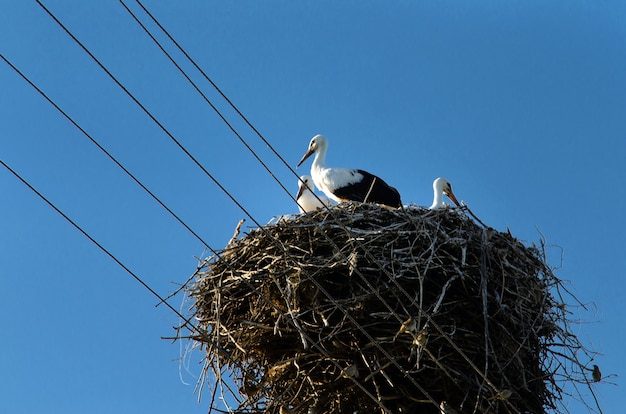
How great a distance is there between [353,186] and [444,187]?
4.16ft

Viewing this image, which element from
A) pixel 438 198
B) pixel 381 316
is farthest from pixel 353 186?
pixel 381 316

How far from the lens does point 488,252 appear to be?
6.50 m

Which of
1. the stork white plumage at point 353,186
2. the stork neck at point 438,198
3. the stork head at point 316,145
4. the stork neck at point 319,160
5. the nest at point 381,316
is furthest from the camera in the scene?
the stork head at point 316,145

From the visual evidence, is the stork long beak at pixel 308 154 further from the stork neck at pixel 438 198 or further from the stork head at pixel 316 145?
the stork neck at pixel 438 198

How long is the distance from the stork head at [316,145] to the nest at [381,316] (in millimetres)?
3386

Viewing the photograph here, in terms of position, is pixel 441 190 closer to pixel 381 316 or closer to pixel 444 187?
pixel 444 187

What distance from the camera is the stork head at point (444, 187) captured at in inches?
380

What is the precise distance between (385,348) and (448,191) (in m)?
3.96

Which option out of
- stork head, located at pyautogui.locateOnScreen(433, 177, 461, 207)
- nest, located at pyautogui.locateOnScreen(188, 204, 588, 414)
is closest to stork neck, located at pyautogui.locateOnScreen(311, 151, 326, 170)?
stork head, located at pyautogui.locateOnScreen(433, 177, 461, 207)

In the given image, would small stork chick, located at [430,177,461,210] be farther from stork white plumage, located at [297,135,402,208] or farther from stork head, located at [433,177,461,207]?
stork white plumage, located at [297,135,402,208]

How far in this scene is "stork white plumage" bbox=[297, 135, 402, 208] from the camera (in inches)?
340

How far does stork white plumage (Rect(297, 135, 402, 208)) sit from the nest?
1.75 m

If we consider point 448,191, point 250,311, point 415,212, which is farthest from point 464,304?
point 448,191

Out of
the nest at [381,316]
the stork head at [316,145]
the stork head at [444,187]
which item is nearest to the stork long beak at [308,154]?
the stork head at [316,145]
